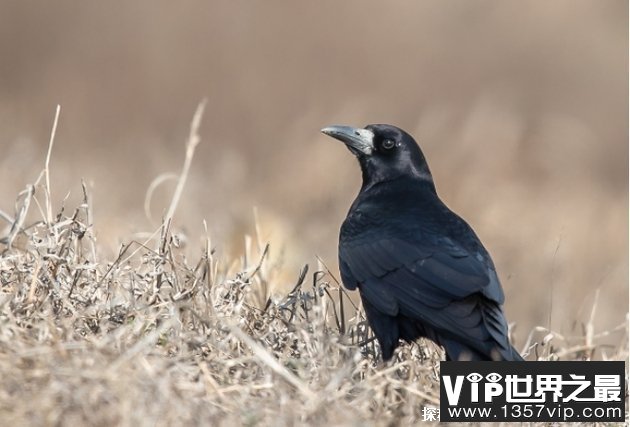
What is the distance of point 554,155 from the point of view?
1202 cm

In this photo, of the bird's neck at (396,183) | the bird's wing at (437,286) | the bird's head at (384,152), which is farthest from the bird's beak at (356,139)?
the bird's wing at (437,286)

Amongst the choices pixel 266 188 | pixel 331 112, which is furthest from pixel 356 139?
pixel 331 112

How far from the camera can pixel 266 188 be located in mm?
10773

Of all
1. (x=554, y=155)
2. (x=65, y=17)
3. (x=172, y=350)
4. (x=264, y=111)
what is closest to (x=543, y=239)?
(x=554, y=155)

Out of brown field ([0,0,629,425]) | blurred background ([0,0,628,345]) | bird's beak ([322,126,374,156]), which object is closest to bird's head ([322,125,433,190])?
bird's beak ([322,126,374,156])

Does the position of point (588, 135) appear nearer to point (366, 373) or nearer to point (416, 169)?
point (416, 169)

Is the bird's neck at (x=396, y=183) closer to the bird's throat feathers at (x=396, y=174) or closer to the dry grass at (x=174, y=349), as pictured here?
the bird's throat feathers at (x=396, y=174)

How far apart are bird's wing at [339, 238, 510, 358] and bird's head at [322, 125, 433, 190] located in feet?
2.25

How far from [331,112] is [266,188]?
88.5 inches

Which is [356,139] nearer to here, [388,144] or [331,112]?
[388,144]

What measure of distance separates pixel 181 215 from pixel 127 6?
728cm

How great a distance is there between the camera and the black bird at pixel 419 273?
199 inches

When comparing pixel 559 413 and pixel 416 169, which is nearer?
pixel 559 413

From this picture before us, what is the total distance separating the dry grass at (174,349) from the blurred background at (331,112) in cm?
266
